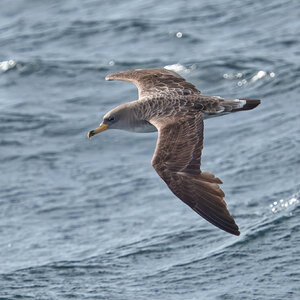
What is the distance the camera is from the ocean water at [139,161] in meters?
16.8

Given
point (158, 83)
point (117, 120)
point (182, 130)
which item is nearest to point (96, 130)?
point (117, 120)

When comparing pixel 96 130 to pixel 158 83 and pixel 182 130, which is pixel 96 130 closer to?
pixel 182 130

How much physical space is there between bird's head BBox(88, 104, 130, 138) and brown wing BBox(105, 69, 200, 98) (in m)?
0.72

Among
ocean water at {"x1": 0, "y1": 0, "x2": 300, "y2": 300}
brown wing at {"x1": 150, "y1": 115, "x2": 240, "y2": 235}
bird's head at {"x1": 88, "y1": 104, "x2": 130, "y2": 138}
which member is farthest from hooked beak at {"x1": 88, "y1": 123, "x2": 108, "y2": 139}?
ocean water at {"x1": 0, "y1": 0, "x2": 300, "y2": 300}

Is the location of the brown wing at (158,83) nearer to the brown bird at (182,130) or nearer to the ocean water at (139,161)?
the brown bird at (182,130)

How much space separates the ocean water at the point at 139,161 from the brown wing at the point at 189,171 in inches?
203

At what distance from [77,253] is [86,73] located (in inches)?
279

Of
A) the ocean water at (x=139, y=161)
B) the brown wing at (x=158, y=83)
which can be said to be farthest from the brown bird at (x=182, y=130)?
the ocean water at (x=139, y=161)

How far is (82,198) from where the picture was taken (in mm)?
19938

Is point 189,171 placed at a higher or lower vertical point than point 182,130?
lower

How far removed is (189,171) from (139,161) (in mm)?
9568

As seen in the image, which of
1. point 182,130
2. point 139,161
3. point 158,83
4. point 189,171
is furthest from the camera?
point 139,161

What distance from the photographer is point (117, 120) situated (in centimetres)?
1205

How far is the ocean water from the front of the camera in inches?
659
